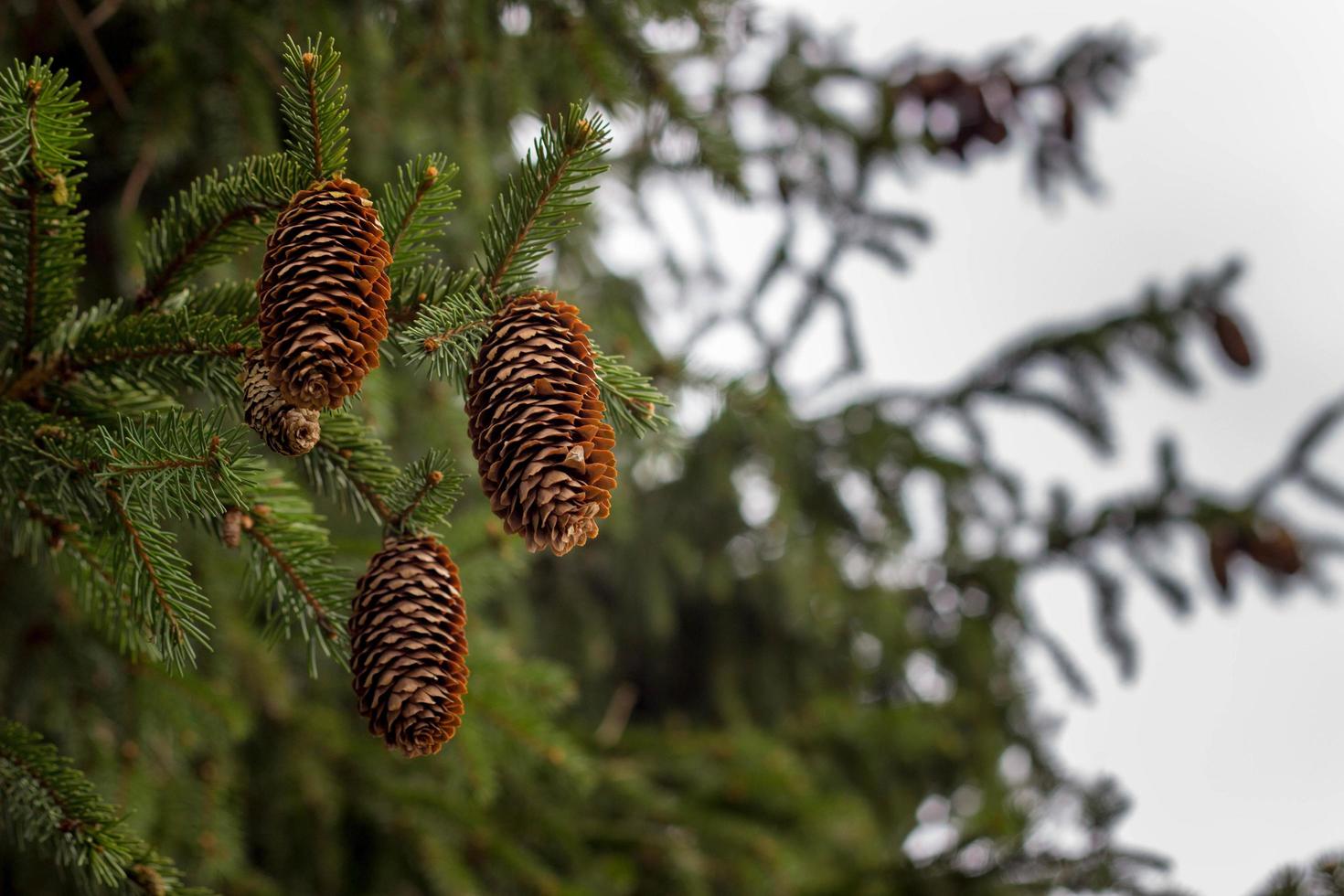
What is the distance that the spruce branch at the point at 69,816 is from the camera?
0.88 meters

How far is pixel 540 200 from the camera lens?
32.9 inches

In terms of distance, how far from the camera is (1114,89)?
8.03ft

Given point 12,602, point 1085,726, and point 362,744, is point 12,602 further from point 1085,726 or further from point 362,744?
point 1085,726

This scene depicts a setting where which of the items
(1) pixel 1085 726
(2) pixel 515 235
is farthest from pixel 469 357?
(1) pixel 1085 726

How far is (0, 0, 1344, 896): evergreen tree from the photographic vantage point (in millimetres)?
864

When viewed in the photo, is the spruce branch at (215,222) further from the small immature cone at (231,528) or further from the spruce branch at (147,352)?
the small immature cone at (231,528)

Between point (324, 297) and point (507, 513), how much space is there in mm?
205

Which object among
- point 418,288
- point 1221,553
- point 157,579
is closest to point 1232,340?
point 1221,553

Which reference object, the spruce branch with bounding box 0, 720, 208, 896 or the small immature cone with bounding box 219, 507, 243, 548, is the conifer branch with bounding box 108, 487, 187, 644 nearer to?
the small immature cone with bounding box 219, 507, 243, 548

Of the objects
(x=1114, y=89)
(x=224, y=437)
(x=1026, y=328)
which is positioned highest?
(x=1114, y=89)

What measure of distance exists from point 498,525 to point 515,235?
927 mm

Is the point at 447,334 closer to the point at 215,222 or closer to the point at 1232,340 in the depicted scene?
the point at 215,222

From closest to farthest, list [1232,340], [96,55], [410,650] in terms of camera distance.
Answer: [410,650]
[96,55]
[1232,340]

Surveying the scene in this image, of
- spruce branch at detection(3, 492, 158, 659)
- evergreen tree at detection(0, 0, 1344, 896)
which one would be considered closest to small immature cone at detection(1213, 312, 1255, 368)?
evergreen tree at detection(0, 0, 1344, 896)
